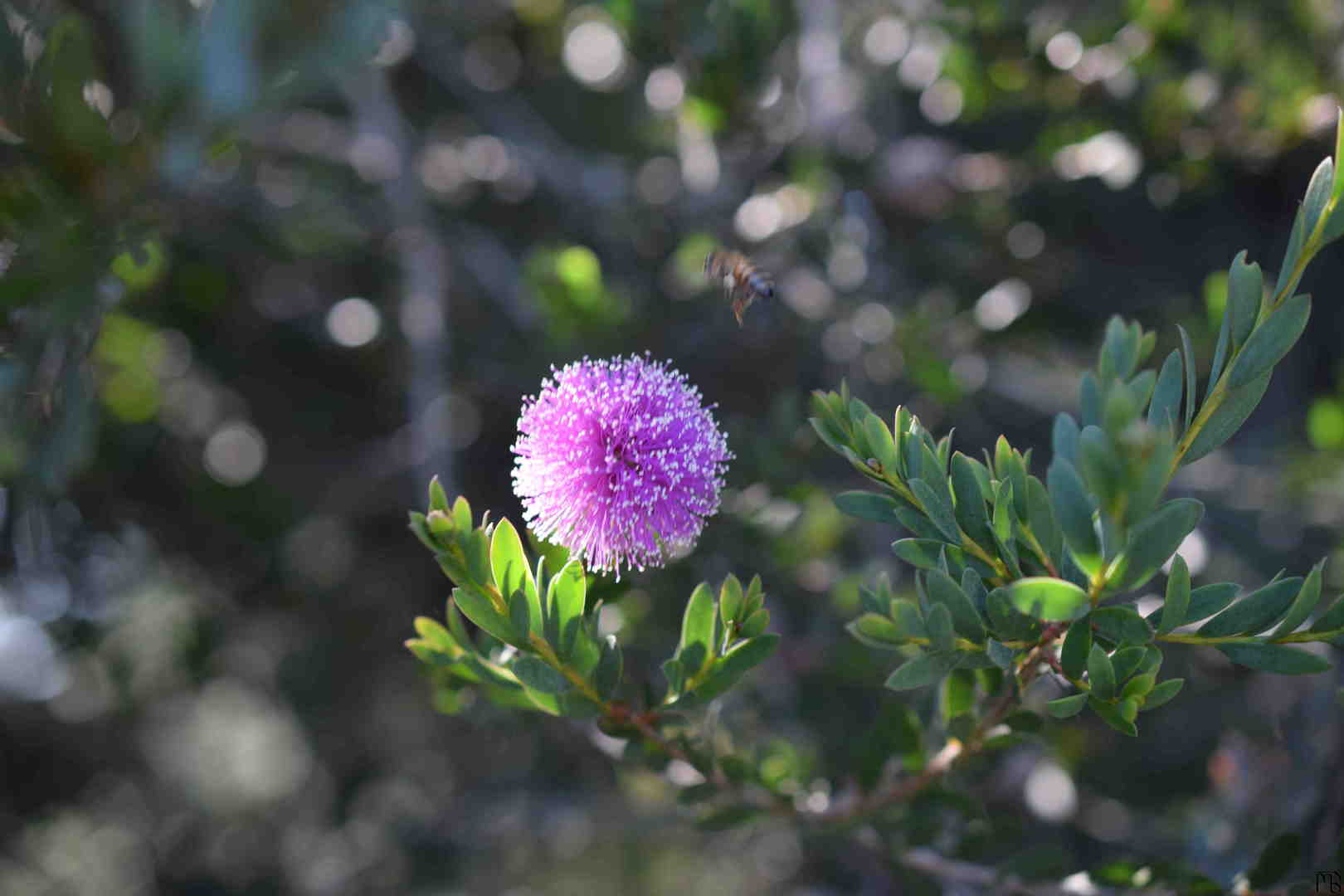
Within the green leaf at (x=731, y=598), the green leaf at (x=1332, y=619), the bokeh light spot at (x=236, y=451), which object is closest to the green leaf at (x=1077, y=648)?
the green leaf at (x=1332, y=619)

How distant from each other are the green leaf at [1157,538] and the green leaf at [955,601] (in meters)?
0.15

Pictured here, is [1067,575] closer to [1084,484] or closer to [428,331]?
[1084,484]

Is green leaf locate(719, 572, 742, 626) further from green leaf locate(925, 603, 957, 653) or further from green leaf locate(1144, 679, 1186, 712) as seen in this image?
green leaf locate(1144, 679, 1186, 712)

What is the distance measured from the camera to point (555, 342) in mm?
2174

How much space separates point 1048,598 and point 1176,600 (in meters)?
0.17

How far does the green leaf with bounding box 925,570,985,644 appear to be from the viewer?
961 mm

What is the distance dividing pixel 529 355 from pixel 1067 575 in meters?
1.61

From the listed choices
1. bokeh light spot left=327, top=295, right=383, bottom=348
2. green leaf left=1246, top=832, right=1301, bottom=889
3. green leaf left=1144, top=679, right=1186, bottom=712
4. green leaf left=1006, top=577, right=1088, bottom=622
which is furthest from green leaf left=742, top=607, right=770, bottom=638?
bokeh light spot left=327, top=295, right=383, bottom=348

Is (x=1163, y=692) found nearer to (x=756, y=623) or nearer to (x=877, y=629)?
(x=877, y=629)

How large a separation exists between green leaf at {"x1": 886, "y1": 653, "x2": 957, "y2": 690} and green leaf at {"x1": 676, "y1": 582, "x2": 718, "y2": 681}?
200mm

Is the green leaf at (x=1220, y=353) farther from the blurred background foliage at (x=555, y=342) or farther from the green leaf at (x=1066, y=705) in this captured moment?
the blurred background foliage at (x=555, y=342)

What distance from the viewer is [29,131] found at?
1692 millimetres

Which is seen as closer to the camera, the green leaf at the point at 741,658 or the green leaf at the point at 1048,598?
the green leaf at the point at 1048,598

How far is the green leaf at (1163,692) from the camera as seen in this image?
98 centimetres
